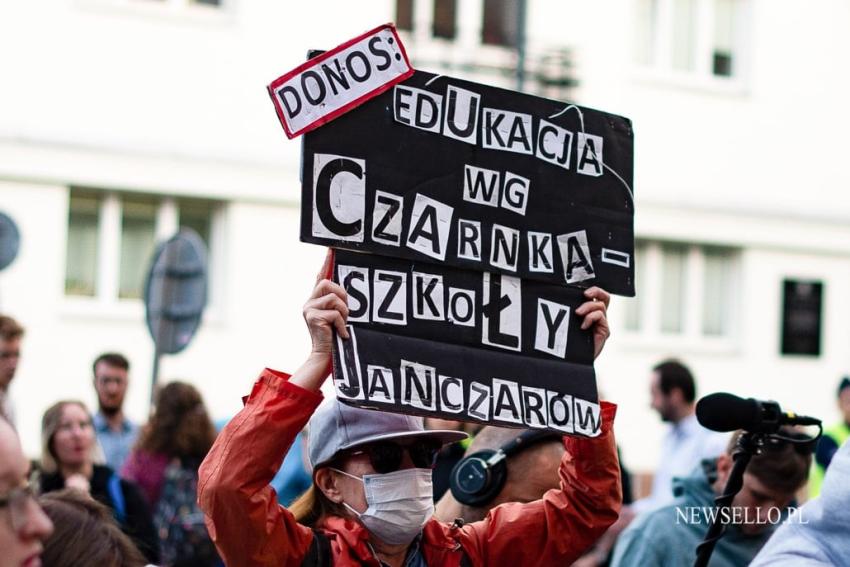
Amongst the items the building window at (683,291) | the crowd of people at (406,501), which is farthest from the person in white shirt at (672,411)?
the building window at (683,291)

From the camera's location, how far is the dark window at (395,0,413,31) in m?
19.1

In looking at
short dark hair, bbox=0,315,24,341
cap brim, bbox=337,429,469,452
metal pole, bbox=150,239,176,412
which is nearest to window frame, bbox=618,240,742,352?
metal pole, bbox=150,239,176,412

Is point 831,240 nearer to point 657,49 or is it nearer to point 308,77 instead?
point 657,49

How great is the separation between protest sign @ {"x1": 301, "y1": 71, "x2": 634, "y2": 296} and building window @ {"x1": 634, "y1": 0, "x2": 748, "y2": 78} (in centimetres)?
1696

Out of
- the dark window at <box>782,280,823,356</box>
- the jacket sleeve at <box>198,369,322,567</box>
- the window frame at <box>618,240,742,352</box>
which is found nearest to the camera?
the jacket sleeve at <box>198,369,322,567</box>

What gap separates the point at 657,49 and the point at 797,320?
13.8ft


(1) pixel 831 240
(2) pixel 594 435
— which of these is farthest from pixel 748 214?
(2) pixel 594 435

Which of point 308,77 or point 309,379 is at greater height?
point 308,77

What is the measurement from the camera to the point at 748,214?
21031 mm

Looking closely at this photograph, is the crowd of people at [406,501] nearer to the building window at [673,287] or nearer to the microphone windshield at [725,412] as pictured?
the microphone windshield at [725,412]

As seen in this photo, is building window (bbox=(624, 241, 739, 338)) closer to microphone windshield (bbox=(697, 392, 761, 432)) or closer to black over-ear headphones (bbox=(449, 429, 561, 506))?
black over-ear headphones (bbox=(449, 429, 561, 506))

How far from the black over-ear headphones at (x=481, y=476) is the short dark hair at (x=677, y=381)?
562 centimetres

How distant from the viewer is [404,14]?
63.0 feet

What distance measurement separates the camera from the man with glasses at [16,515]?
270 centimetres
